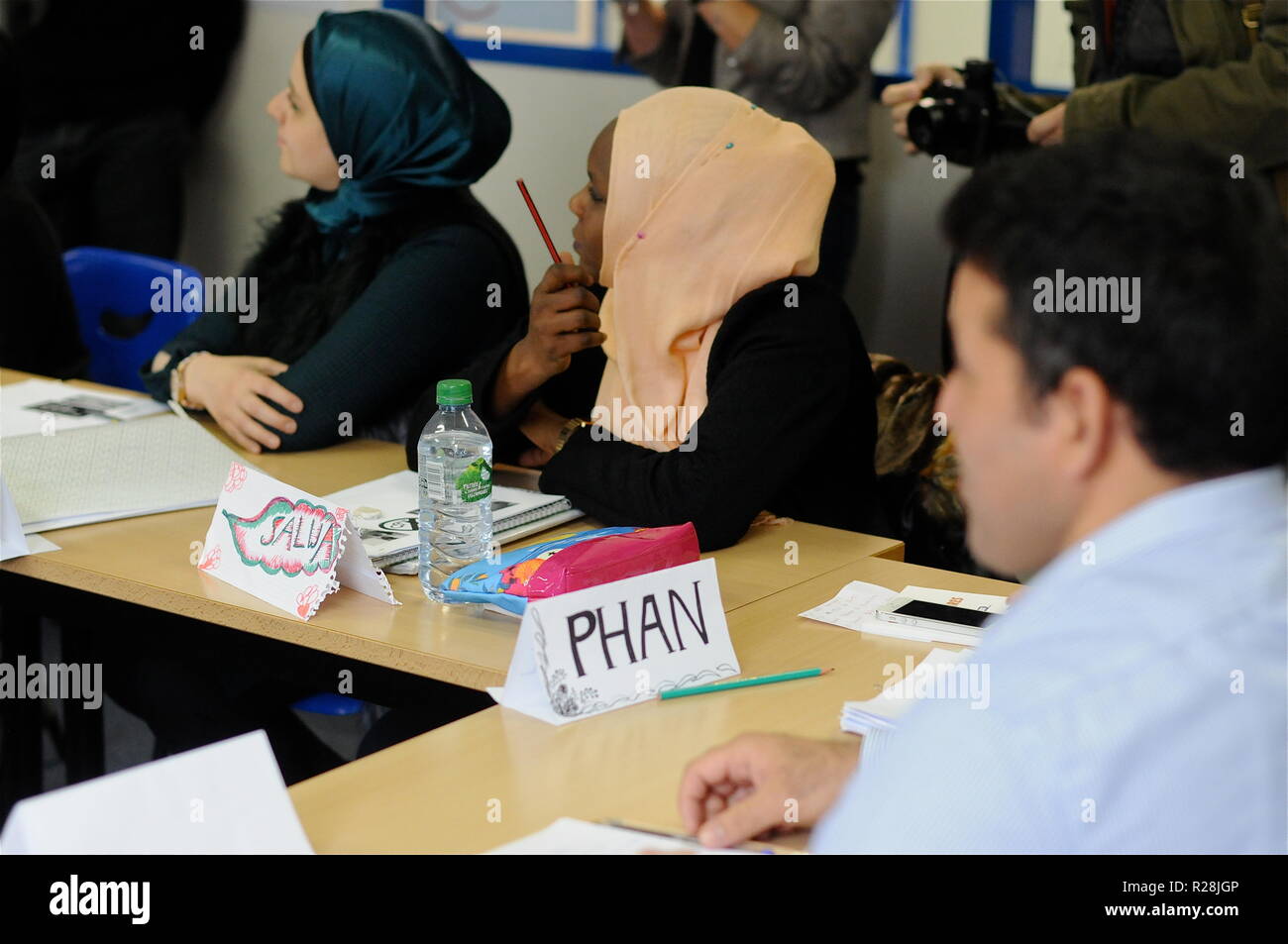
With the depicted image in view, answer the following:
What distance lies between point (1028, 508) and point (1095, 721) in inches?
6.2

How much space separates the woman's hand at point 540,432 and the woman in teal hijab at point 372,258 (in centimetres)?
24

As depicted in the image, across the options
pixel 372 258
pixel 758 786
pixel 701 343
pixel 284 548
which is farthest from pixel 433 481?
pixel 372 258

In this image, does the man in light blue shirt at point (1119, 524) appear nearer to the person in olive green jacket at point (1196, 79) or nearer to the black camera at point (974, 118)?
the person in olive green jacket at point (1196, 79)

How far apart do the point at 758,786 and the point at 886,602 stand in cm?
56

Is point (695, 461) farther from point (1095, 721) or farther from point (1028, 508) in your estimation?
point (1095, 721)

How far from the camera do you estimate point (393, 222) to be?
7.46 ft

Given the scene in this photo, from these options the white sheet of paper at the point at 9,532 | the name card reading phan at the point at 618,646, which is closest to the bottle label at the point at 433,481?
the name card reading phan at the point at 618,646

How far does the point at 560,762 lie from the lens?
1.17 metres

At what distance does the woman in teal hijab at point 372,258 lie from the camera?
2.12 metres

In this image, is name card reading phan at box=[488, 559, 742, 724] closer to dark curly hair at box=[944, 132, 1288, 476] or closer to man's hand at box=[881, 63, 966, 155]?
dark curly hair at box=[944, 132, 1288, 476]

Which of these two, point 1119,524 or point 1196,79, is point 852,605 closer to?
point 1119,524

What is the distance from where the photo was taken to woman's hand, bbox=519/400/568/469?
1991 millimetres

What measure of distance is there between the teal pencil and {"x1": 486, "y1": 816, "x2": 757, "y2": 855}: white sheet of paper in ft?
0.87
